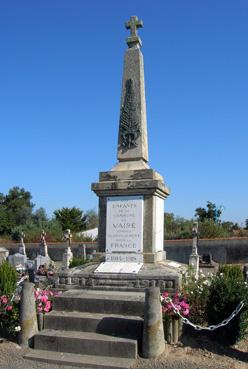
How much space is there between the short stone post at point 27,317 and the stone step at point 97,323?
0.97 feet

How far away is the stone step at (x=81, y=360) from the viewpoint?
5.47m

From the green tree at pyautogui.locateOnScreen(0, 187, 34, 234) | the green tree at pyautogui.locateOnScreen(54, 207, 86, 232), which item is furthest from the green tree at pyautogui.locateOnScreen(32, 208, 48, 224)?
the green tree at pyautogui.locateOnScreen(54, 207, 86, 232)

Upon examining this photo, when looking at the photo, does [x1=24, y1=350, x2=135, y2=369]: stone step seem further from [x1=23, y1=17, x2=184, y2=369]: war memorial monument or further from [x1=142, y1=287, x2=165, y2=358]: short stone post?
[x1=142, y1=287, x2=165, y2=358]: short stone post

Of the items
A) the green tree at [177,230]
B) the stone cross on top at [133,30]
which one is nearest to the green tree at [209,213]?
the green tree at [177,230]

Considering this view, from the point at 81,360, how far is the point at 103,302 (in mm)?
1144

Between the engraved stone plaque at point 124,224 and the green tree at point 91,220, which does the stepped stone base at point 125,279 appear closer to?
the engraved stone plaque at point 124,224

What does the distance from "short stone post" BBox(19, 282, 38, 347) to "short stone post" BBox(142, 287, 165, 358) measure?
1756mm

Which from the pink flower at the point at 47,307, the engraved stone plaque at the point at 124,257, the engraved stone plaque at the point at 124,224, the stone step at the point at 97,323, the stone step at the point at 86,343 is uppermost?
the engraved stone plaque at the point at 124,224

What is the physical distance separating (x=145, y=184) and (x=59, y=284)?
2443 millimetres

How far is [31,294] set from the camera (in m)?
6.47

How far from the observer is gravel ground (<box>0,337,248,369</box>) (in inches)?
214

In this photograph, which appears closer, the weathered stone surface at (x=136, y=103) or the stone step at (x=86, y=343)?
the stone step at (x=86, y=343)

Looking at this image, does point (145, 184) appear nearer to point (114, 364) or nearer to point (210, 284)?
point (210, 284)

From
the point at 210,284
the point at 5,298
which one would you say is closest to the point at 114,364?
the point at 210,284
